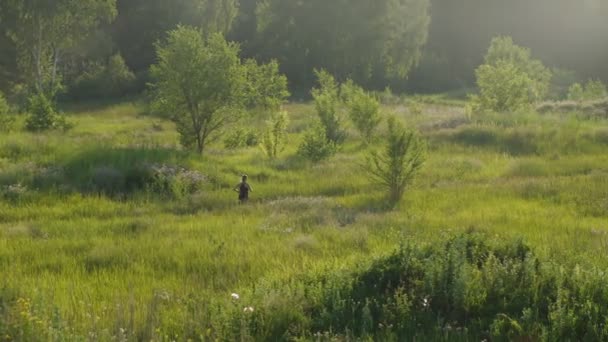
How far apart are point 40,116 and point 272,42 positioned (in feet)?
126

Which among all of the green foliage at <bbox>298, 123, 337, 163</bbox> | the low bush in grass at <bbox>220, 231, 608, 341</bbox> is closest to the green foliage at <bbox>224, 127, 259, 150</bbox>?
the green foliage at <bbox>298, 123, 337, 163</bbox>

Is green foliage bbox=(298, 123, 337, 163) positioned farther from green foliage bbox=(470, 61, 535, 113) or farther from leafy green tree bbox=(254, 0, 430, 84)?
leafy green tree bbox=(254, 0, 430, 84)

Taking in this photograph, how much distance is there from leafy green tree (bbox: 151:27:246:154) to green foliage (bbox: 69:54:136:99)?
111 ft

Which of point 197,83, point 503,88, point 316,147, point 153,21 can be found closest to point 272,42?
point 153,21

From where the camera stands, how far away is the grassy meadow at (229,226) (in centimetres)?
536

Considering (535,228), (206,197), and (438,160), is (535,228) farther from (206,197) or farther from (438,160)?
(438,160)

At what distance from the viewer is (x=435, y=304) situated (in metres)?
5.73

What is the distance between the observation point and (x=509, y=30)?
83.0 m

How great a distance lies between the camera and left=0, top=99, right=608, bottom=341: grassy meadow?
536cm

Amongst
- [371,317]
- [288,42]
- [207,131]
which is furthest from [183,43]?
[288,42]

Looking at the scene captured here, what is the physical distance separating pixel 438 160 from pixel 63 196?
12.2 metres

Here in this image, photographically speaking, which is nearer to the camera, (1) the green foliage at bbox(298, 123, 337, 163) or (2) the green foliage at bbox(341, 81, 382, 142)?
(1) the green foliage at bbox(298, 123, 337, 163)

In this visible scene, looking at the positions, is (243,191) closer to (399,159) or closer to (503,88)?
(399,159)

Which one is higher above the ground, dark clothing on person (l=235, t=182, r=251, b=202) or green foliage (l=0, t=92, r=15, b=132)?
green foliage (l=0, t=92, r=15, b=132)
